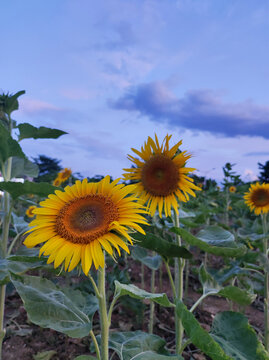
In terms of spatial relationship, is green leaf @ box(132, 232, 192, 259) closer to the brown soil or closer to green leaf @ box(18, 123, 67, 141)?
green leaf @ box(18, 123, 67, 141)

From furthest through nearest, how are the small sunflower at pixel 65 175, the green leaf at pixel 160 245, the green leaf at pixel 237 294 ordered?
1. the small sunflower at pixel 65 175
2. the green leaf at pixel 237 294
3. the green leaf at pixel 160 245

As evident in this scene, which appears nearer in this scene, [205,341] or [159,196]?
[205,341]

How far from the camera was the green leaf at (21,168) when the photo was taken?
244cm

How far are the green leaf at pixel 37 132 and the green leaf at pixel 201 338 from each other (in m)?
1.41

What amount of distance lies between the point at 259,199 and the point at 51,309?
2.80m

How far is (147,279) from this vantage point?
432 cm

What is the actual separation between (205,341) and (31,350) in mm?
1861

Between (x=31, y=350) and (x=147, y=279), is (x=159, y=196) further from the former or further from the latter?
(x=147, y=279)

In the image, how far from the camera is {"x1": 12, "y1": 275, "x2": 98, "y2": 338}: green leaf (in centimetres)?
133

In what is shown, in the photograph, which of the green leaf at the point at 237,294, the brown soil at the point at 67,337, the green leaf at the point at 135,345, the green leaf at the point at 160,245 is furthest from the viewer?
the brown soil at the point at 67,337

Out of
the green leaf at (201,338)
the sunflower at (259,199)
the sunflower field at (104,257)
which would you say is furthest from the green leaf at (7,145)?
the sunflower at (259,199)

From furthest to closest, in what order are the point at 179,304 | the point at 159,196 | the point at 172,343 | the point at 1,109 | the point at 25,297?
the point at 172,343, the point at 1,109, the point at 159,196, the point at 179,304, the point at 25,297

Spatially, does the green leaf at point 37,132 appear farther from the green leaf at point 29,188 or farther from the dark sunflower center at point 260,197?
the dark sunflower center at point 260,197

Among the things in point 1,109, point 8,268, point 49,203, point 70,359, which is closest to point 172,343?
point 70,359
